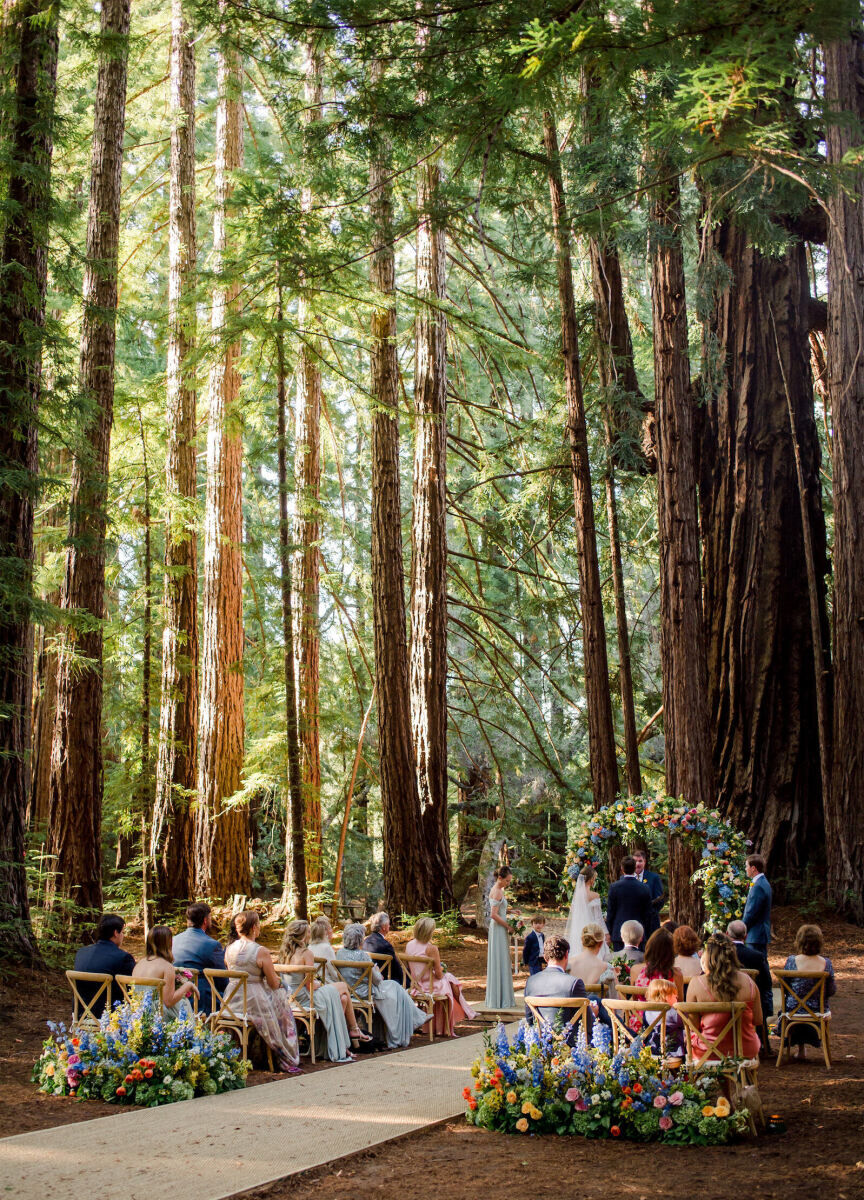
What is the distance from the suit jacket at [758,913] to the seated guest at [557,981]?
76.7 inches

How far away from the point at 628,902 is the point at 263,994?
3.52 metres

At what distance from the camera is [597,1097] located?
5695 mm

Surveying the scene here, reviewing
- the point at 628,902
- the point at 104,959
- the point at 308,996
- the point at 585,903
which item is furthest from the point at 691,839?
the point at 104,959

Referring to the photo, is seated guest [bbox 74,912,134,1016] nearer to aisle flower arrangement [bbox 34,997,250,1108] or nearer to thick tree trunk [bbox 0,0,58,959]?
aisle flower arrangement [bbox 34,997,250,1108]

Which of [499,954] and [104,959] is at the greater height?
[104,959]

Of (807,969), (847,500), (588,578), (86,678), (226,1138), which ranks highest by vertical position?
(847,500)

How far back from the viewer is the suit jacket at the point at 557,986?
6691 mm

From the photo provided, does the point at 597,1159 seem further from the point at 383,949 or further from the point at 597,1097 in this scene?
the point at 383,949

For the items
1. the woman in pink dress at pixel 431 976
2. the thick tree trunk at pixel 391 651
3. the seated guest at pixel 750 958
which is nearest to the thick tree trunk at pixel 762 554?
the thick tree trunk at pixel 391 651

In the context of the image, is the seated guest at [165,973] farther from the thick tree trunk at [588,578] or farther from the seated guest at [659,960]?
the thick tree trunk at [588,578]

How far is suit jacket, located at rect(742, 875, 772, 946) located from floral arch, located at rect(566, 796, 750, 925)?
3.71ft

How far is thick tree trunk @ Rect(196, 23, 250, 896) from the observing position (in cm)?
1422

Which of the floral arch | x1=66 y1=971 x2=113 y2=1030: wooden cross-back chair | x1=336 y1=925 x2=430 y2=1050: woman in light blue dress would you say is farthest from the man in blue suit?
x1=66 y1=971 x2=113 y2=1030: wooden cross-back chair

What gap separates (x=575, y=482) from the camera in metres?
14.1
